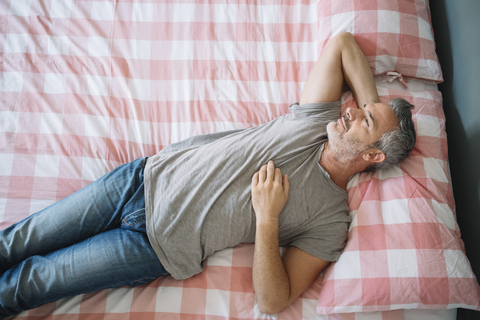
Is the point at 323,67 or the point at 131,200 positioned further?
the point at 323,67

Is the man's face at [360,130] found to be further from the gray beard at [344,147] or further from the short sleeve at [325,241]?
the short sleeve at [325,241]

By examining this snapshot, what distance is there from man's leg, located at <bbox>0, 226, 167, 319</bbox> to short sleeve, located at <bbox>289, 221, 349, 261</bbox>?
597 mm

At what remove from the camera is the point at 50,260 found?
4.12 feet

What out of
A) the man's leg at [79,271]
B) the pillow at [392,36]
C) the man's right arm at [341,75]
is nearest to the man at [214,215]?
the man's leg at [79,271]

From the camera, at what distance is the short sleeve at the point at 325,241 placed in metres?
1.31

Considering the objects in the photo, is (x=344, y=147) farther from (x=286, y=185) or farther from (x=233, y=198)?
(x=233, y=198)

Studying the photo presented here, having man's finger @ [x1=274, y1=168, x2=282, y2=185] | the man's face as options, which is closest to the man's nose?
the man's face

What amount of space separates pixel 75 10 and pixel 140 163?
1.02 m

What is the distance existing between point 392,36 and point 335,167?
0.73m

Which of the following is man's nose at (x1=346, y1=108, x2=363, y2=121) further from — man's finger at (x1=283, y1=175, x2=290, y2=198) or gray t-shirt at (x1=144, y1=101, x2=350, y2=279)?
man's finger at (x1=283, y1=175, x2=290, y2=198)

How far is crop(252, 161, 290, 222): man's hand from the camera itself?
4.19ft

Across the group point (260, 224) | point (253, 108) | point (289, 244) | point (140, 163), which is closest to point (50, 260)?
point (140, 163)

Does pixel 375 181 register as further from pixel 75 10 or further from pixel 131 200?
pixel 75 10

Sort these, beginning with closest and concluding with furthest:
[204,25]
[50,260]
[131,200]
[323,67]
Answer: [50,260]
[131,200]
[323,67]
[204,25]
